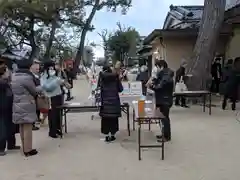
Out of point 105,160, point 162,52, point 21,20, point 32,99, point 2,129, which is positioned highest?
point 21,20

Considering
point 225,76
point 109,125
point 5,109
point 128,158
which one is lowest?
point 128,158

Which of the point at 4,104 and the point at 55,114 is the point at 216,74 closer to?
the point at 55,114

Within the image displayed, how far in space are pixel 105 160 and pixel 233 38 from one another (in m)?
13.5

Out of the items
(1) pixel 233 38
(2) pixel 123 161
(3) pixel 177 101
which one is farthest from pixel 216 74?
(2) pixel 123 161

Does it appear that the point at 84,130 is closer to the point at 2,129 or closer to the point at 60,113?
the point at 60,113

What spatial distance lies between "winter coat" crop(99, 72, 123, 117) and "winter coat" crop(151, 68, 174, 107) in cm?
79

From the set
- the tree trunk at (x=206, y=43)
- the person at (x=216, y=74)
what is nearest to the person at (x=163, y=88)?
the tree trunk at (x=206, y=43)

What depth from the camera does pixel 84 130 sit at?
9789 mm

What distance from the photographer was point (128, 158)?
688 centimetres

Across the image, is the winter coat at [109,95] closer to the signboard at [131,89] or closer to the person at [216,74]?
the signboard at [131,89]

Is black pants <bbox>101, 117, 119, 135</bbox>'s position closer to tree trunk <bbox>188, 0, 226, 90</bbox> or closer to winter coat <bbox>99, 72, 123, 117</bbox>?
winter coat <bbox>99, 72, 123, 117</bbox>

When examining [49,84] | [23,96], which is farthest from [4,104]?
[49,84]

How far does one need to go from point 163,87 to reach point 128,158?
1.70m

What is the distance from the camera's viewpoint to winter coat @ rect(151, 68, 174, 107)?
7793mm
